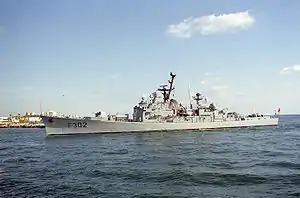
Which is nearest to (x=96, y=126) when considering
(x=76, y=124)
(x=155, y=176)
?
(x=76, y=124)

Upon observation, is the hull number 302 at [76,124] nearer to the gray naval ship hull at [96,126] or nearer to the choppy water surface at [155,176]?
the gray naval ship hull at [96,126]

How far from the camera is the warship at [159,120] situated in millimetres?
59375

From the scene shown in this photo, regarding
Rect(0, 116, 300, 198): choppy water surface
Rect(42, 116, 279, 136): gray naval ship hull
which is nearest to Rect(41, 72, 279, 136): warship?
Rect(42, 116, 279, 136): gray naval ship hull

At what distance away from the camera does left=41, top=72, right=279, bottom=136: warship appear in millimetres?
59375

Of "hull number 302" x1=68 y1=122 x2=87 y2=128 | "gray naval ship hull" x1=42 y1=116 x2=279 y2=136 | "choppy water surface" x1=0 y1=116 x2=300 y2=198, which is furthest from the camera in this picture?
"hull number 302" x1=68 y1=122 x2=87 y2=128

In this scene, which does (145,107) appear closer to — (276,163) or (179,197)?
(276,163)

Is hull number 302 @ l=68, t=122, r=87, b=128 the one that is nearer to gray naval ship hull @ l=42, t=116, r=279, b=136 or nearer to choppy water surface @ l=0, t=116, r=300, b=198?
gray naval ship hull @ l=42, t=116, r=279, b=136

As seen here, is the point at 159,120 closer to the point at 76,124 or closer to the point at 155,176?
the point at 76,124

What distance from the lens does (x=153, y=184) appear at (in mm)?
18406

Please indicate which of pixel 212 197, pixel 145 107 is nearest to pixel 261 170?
pixel 212 197

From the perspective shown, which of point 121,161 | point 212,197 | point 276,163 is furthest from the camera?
point 121,161

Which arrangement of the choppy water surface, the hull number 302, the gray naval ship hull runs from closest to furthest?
the choppy water surface
the gray naval ship hull
the hull number 302

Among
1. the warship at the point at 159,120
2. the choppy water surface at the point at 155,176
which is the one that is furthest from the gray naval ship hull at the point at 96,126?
the choppy water surface at the point at 155,176

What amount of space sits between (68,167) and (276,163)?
16.5 m
